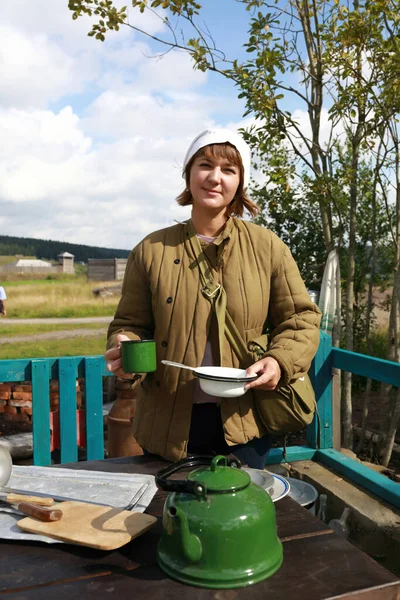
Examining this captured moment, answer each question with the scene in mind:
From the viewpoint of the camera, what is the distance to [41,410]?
284cm

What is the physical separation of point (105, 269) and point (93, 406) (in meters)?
27.0

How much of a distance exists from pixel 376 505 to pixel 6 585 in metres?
2.14

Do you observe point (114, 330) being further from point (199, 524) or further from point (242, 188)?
point (199, 524)

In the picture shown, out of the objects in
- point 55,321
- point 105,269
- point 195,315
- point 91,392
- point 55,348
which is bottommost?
point 55,348

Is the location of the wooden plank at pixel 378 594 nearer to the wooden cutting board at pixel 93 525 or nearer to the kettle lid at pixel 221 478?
the kettle lid at pixel 221 478

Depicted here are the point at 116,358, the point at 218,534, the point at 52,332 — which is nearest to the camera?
the point at 218,534

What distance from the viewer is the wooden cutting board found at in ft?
4.01

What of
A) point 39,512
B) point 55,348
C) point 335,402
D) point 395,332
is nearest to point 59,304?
point 55,348

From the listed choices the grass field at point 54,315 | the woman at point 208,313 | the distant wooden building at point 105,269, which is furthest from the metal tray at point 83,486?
the distant wooden building at point 105,269

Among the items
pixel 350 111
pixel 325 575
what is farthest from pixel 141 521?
pixel 350 111

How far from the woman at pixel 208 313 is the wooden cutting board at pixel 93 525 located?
0.44 m

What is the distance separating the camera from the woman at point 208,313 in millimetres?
1778

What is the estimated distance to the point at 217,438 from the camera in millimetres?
1838

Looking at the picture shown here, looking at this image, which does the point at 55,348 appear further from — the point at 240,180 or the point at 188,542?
the point at 188,542
